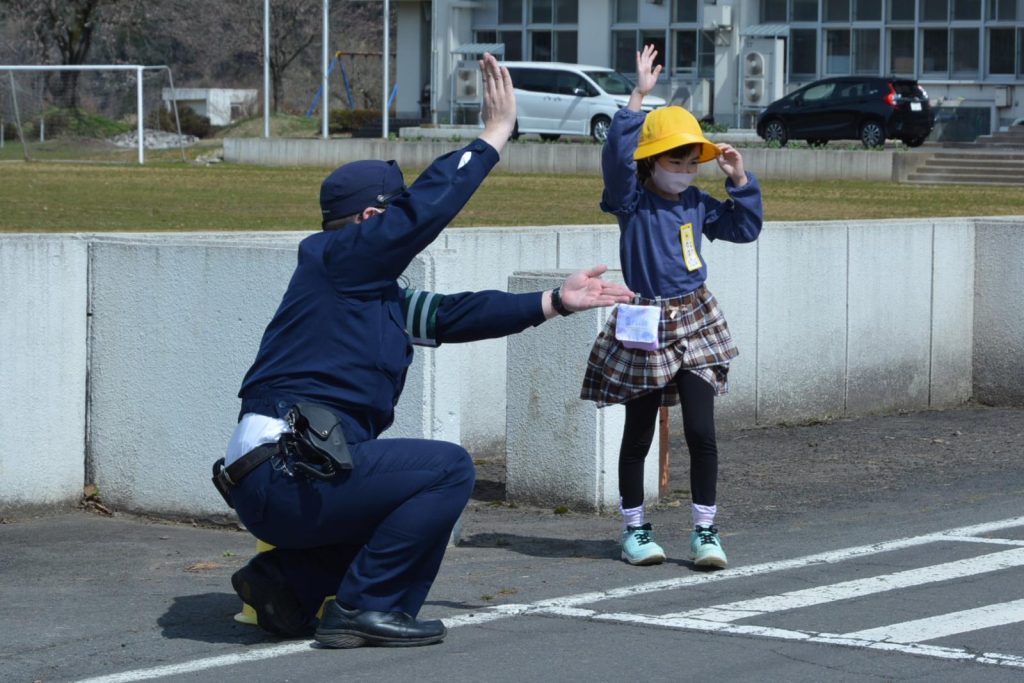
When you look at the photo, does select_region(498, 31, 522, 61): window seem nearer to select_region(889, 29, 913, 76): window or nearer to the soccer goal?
select_region(889, 29, 913, 76): window

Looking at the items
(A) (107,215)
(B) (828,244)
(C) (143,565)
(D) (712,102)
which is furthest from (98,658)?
(D) (712,102)

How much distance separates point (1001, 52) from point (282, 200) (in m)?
30.8

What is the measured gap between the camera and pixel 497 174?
32438 mm

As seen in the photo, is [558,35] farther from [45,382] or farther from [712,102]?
[45,382]

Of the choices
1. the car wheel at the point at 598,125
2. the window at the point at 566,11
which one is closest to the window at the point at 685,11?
the window at the point at 566,11

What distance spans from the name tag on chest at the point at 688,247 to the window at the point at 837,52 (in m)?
46.1

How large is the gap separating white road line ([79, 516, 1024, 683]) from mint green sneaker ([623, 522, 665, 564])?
21cm

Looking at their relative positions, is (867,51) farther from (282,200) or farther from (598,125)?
(282,200)

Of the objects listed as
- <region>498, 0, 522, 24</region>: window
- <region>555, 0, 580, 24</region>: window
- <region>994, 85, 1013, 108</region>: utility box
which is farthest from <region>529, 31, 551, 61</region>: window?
<region>994, 85, 1013, 108</region>: utility box

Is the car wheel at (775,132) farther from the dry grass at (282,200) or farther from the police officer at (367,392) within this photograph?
the police officer at (367,392)

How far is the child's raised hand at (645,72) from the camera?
7113 mm

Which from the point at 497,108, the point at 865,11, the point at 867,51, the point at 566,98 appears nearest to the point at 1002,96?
the point at 867,51

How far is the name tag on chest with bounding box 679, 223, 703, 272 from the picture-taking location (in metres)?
6.91

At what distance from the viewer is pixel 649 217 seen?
6.88 metres
